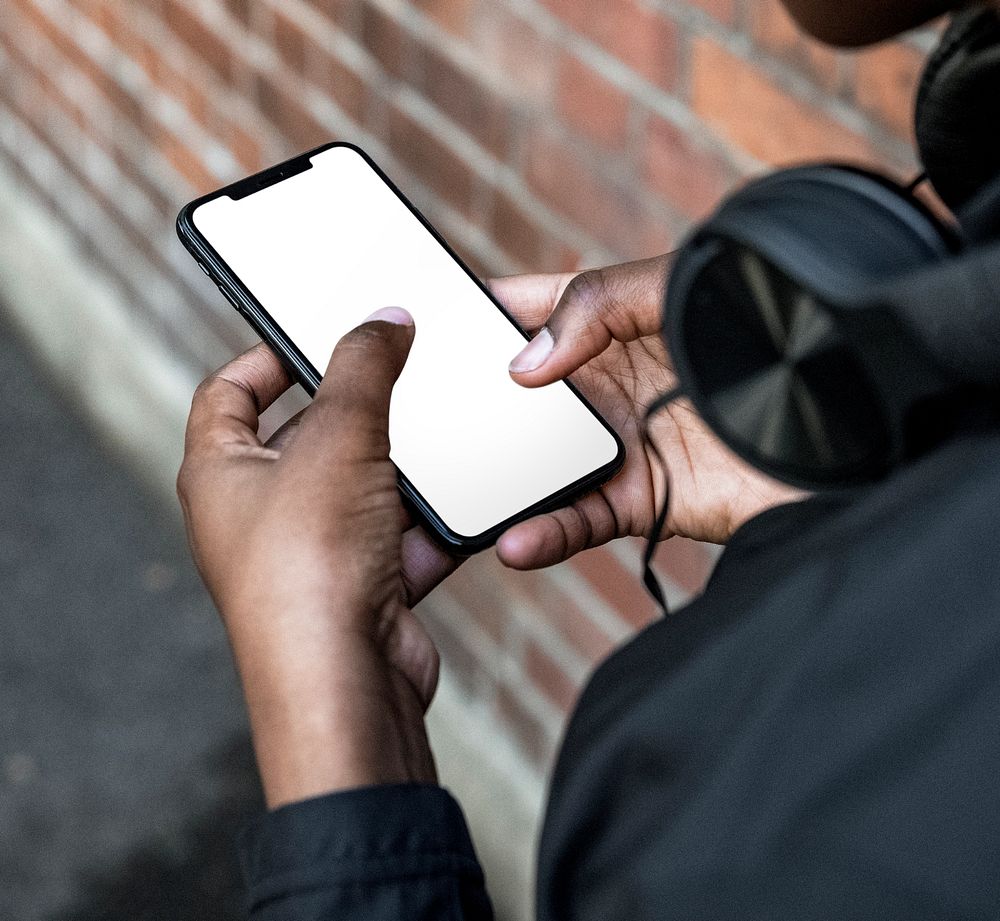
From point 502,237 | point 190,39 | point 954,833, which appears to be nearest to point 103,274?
point 190,39

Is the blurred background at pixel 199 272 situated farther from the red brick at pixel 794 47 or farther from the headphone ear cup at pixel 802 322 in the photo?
the headphone ear cup at pixel 802 322

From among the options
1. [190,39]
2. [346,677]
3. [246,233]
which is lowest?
[346,677]

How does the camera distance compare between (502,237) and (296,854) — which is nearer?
(296,854)

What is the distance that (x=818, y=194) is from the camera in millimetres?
501

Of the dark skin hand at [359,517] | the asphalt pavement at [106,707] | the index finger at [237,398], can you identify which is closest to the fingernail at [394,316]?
the dark skin hand at [359,517]

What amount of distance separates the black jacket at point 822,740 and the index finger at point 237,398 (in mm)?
431

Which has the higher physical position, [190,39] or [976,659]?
[190,39]

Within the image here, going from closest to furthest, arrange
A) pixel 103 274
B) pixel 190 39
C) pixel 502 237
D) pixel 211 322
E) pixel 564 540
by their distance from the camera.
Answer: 1. pixel 564 540
2. pixel 502 237
3. pixel 190 39
4. pixel 211 322
5. pixel 103 274

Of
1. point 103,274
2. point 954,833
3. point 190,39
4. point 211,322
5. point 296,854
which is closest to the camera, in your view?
point 954,833

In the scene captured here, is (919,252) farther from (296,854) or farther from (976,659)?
(296,854)

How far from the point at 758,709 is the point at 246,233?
25.2 inches

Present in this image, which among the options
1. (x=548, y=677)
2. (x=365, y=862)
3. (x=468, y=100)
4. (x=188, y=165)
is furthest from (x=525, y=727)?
(x=365, y=862)

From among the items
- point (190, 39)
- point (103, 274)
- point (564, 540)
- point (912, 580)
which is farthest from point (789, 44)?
point (103, 274)

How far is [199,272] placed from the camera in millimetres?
1741
